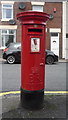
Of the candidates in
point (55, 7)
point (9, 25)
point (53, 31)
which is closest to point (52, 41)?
point (53, 31)

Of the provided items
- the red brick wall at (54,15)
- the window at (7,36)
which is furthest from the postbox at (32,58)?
the window at (7,36)

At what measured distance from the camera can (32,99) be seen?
12.8 ft

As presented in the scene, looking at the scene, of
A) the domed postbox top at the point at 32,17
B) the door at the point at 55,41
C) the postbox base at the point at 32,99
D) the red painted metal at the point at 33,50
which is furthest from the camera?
the door at the point at 55,41

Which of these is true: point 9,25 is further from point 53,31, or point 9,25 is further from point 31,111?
point 31,111

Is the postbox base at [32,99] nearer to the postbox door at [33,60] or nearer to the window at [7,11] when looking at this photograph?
the postbox door at [33,60]

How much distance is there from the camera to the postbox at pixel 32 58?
3754 mm

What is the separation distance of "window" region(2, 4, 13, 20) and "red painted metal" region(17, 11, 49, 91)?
45.5 feet

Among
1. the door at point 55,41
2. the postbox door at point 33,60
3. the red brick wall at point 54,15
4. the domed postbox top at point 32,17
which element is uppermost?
the red brick wall at point 54,15

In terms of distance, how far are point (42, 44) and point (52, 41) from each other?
1358cm

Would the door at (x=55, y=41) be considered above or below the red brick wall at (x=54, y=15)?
below

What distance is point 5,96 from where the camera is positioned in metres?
4.88

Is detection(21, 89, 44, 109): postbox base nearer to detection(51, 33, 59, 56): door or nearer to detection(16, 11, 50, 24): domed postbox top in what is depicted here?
detection(16, 11, 50, 24): domed postbox top

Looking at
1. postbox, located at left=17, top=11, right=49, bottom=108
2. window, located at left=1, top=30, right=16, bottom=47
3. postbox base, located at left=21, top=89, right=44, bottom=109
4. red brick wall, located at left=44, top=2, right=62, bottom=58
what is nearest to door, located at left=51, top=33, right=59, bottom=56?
red brick wall, located at left=44, top=2, right=62, bottom=58

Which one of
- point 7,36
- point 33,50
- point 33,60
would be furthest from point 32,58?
point 7,36
